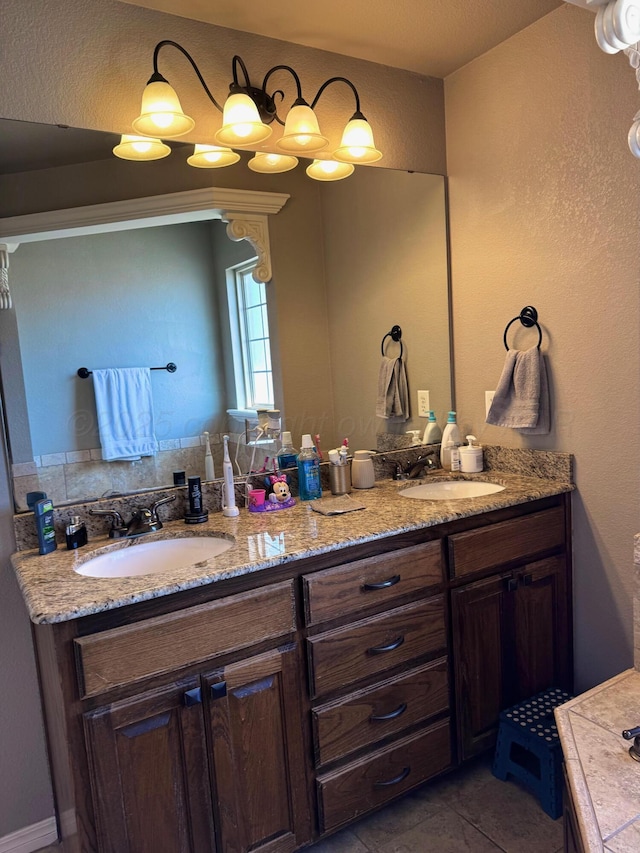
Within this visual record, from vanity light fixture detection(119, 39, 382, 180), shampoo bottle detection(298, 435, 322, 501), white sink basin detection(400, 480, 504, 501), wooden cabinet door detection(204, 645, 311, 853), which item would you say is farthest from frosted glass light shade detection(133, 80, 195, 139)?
wooden cabinet door detection(204, 645, 311, 853)

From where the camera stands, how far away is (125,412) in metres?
1.83

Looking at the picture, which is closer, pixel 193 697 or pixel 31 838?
pixel 193 697

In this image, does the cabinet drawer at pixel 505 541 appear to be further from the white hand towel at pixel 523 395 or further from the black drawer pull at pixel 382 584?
the white hand towel at pixel 523 395

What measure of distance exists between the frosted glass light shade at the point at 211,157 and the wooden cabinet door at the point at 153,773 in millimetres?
1549

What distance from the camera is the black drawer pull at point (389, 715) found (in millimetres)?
1685

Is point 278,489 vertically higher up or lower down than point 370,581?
higher up

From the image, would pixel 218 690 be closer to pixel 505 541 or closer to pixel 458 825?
pixel 458 825

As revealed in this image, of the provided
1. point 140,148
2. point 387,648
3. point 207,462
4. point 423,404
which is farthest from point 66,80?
point 387,648

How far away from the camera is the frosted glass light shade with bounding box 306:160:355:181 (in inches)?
83.0

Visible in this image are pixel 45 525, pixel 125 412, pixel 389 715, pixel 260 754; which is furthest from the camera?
pixel 125 412

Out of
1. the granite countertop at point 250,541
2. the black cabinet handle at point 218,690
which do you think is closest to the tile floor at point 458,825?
the black cabinet handle at point 218,690

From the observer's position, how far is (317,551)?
152cm

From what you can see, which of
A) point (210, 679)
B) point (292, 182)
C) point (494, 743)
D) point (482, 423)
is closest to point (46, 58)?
point (292, 182)

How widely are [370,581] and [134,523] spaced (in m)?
0.72
